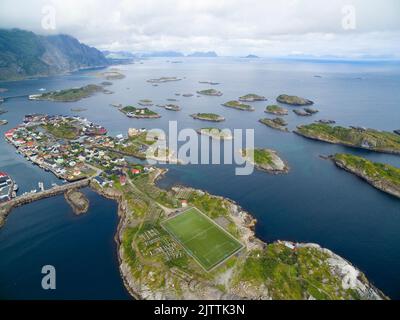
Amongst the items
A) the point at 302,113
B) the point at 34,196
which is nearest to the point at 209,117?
the point at 302,113

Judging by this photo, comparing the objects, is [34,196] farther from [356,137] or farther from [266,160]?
[356,137]

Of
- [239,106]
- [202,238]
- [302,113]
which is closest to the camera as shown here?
[202,238]

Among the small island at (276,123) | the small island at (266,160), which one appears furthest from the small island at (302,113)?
the small island at (266,160)

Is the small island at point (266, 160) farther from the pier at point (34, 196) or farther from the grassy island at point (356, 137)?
the pier at point (34, 196)

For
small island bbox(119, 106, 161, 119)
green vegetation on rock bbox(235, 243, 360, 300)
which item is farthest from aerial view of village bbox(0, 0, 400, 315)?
small island bbox(119, 106, 161, 119)

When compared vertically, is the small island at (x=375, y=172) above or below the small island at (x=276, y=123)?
below

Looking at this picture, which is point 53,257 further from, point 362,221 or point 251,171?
point 362,221
